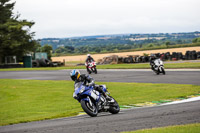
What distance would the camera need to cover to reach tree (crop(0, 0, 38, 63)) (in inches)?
2606

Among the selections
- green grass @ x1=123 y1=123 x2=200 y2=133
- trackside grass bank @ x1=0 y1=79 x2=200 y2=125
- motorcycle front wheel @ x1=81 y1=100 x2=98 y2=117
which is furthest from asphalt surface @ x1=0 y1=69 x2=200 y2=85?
green grass @ x1=123 y1=123 x2=200 y2=133

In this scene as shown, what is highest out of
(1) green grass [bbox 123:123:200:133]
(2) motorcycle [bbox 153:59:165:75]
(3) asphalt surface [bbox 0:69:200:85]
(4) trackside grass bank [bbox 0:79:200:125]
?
(2) motorcycle [bbox 153:59:165:75]

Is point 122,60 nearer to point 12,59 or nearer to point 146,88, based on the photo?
point 12,59

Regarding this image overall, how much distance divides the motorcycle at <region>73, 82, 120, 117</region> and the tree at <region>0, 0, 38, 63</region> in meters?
55.6

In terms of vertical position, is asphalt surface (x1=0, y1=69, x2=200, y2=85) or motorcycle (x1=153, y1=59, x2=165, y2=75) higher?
motorcycle (x1=153, y1=59, x2=165, y2=75)

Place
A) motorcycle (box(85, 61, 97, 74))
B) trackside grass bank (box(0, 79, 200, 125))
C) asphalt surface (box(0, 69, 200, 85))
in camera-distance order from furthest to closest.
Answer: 1. motorcycle (box(85, 61, 97, 74))
2. asphalt surface (box(0, 69, 200, 85))
3. trackside grass bank (box(0, 79, 200, 125))

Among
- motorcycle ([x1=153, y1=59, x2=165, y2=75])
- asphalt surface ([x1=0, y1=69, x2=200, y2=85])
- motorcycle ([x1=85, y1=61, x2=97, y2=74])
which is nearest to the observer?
asphalt surface ([x1=0, y1=69, x2=200, y2=85])

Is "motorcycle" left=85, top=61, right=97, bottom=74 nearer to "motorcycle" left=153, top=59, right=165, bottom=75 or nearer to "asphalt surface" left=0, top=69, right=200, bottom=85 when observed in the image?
"asphalt surface" left=0, top=69, right=200, bottom=85

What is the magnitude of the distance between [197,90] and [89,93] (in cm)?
825

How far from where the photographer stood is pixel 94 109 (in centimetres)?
1165

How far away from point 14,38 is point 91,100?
58.9 meters

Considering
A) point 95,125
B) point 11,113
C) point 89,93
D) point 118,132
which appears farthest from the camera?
point 11,113

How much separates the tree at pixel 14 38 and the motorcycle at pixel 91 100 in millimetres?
55605

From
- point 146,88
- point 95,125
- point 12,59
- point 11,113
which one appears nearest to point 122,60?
point 12,59
